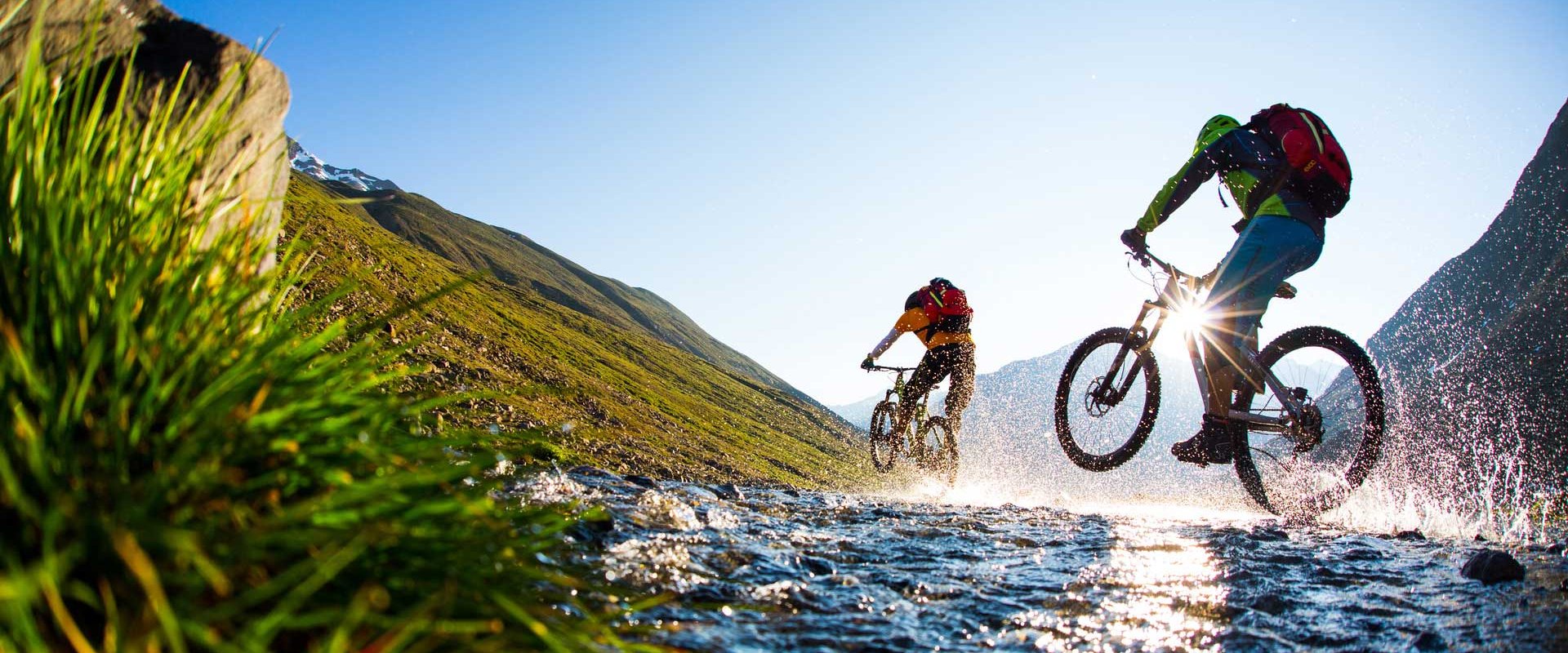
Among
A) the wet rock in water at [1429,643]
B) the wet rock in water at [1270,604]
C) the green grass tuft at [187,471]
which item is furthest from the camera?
the wet rock in water at [1270,604]

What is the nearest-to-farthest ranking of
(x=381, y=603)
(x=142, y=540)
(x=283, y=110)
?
(x=142, y=540), (x=381, y=603), (x=283, y=110)

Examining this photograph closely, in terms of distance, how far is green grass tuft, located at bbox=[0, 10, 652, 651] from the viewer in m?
1.43

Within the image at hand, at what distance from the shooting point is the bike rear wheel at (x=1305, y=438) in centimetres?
743

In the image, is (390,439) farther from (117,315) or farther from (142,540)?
(142,540)

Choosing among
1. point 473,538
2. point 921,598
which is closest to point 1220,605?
point 921,598

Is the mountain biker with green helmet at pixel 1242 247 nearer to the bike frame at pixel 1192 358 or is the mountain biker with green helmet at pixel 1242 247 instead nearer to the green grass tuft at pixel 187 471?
the bike frame at pixel 1192 358

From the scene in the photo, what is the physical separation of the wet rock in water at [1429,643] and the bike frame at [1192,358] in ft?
15.6

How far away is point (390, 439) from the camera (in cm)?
244

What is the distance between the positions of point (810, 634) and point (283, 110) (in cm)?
423

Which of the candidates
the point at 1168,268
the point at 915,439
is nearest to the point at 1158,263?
the point at 1168,268

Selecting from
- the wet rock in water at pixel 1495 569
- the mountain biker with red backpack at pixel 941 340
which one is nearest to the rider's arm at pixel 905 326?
the mountain biker with red backpack at pixel 941 340

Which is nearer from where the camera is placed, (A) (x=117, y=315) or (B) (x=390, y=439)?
(A) (x=117, y=315)

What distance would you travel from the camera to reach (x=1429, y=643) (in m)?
3.12

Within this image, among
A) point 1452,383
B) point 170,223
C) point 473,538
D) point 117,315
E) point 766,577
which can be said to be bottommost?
point 766,577
